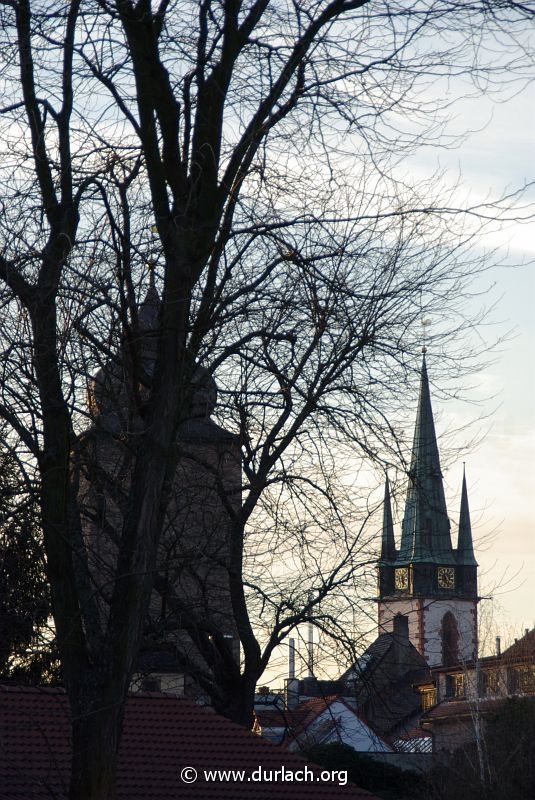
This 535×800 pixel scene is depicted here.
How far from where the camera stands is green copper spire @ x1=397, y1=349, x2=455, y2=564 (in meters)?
8.73

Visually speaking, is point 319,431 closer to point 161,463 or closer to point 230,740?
point 161,463

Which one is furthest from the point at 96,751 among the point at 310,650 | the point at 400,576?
the point at 400,576

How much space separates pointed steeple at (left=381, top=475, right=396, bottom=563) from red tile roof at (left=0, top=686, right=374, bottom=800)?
3621mm

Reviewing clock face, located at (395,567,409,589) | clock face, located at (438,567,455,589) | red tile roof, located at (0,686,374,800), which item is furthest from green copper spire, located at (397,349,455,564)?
clock face, located at (438,567,455,589)

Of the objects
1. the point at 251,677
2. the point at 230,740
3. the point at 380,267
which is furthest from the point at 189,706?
the point at 380,267

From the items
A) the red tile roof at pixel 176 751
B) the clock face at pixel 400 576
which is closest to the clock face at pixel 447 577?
the clock face at pixel 400 576

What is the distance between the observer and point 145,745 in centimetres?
1387

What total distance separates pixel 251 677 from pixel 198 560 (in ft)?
7.71

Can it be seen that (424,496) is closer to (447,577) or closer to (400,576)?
(400,576)

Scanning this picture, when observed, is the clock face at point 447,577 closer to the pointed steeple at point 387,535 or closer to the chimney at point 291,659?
the pointed steeple at point 387,535

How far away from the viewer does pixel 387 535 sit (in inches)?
421

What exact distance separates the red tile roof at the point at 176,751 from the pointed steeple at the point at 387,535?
3621 millimetres

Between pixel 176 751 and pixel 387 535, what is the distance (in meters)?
4.86

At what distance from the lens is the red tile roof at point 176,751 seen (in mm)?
12898
